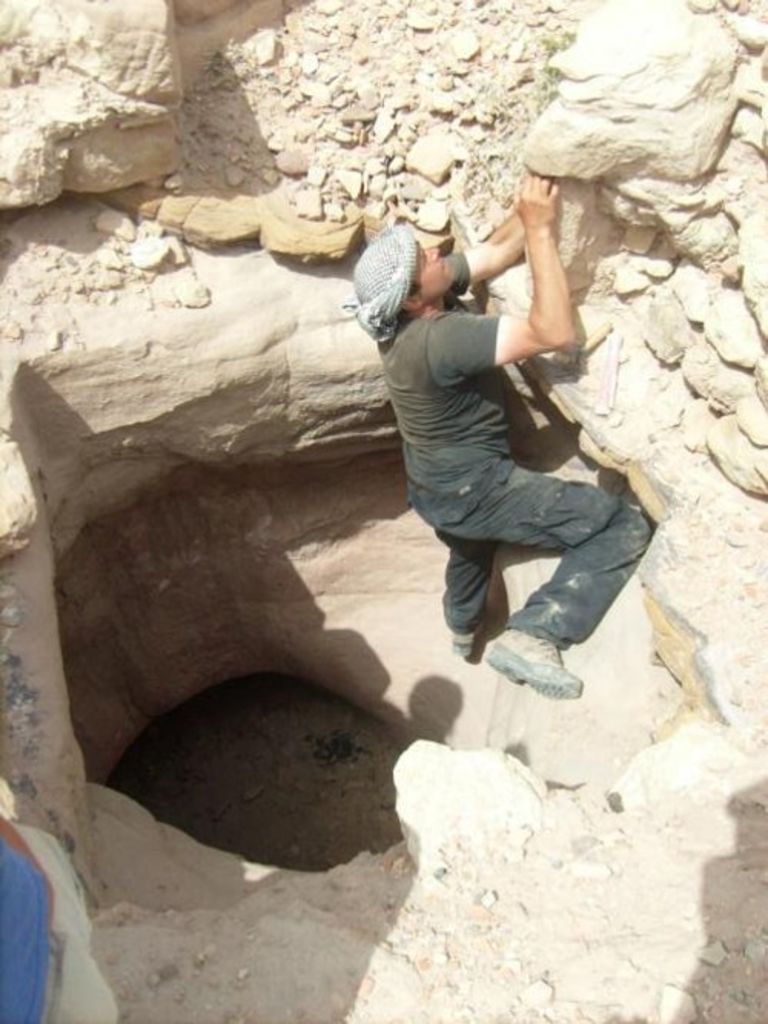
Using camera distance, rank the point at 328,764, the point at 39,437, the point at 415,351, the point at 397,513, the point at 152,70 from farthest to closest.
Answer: the point at 328,764 < the point at 397,513 < the point at 39,437 < the point at 415,351 < the point at 152,70

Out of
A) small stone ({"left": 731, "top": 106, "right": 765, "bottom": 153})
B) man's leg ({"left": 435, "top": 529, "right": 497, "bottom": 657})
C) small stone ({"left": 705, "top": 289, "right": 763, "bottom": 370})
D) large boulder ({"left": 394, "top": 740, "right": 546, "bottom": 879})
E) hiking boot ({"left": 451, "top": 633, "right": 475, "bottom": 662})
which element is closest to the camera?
large boulder ({"left": 394, "top": 740, "right": 546, "bottom": 879})

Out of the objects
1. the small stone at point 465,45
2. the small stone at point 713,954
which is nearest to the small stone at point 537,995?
the small stone at point 713,954

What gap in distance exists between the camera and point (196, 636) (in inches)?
181

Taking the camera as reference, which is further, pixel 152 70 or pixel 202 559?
pixel 202 559

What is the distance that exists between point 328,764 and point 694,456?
2.56 meters

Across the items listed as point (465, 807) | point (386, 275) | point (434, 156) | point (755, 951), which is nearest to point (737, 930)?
point (755, 951)

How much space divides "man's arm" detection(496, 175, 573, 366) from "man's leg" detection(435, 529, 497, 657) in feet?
3.17

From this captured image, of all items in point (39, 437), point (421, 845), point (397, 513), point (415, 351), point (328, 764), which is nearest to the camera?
point (421, 845)

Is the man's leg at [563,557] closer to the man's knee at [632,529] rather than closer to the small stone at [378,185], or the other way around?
the man's knee at [632,529]

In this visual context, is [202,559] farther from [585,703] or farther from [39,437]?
[585,703]

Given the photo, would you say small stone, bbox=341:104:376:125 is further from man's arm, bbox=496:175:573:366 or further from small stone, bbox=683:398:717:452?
small stone, bbox=683:398:717:452

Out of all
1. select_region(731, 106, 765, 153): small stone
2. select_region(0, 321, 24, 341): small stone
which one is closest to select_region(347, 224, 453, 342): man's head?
select_region(731, 106, 765, 153): small stone

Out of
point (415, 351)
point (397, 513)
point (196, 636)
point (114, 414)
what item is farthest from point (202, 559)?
point (415, 351)

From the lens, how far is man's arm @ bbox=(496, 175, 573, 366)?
9.18 feet
